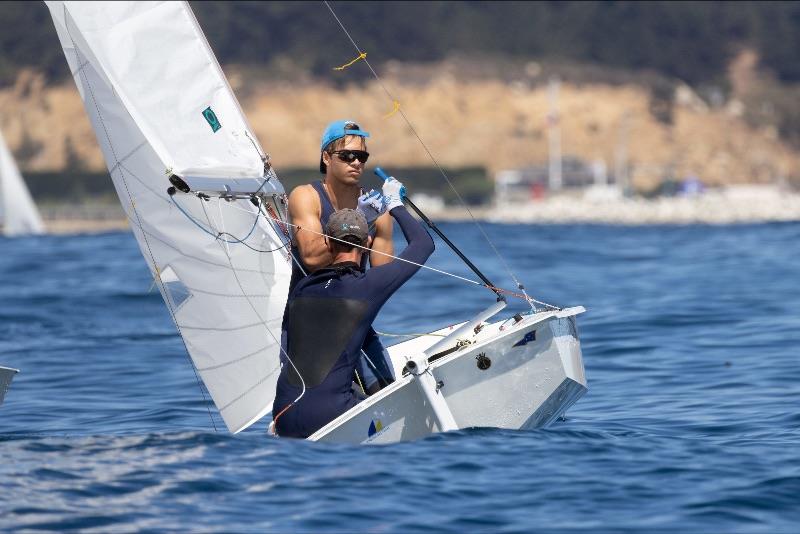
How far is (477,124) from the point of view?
85062 mm

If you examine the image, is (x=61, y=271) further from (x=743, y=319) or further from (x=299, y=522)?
(x=299, y=522)

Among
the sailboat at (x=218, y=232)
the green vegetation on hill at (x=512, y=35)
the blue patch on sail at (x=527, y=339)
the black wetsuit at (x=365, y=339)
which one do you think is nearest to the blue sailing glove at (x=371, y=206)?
the black wetsuit at (x=365, y=339)

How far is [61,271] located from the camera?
28.3m

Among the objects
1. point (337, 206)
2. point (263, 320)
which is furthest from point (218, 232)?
point (337, 206)

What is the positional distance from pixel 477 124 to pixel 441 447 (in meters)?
77.6

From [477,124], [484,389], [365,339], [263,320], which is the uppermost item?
[477,124]

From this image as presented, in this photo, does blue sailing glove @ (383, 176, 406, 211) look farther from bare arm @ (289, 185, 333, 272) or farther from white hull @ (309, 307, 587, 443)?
white hull @ (309, 307, 587, 443)

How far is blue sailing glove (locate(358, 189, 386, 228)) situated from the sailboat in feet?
1.65

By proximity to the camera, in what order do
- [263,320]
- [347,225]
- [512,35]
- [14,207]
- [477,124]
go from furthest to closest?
[512,35], [477,124], [14,207], [263,320], [347,225]

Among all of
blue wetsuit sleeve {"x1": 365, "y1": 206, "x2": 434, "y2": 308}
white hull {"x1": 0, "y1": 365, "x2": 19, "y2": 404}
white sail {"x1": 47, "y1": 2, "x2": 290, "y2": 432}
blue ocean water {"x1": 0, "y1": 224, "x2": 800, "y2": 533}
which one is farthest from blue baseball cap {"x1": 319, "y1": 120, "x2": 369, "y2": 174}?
white hull {"x1": 0, "y1": 365, "x2": 19, "y2": 404}

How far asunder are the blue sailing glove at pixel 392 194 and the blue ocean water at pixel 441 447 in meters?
1.49

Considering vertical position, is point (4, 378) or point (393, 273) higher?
point (393, 273)

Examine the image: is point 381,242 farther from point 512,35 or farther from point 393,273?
point 512,35

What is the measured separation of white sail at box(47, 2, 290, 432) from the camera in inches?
338
